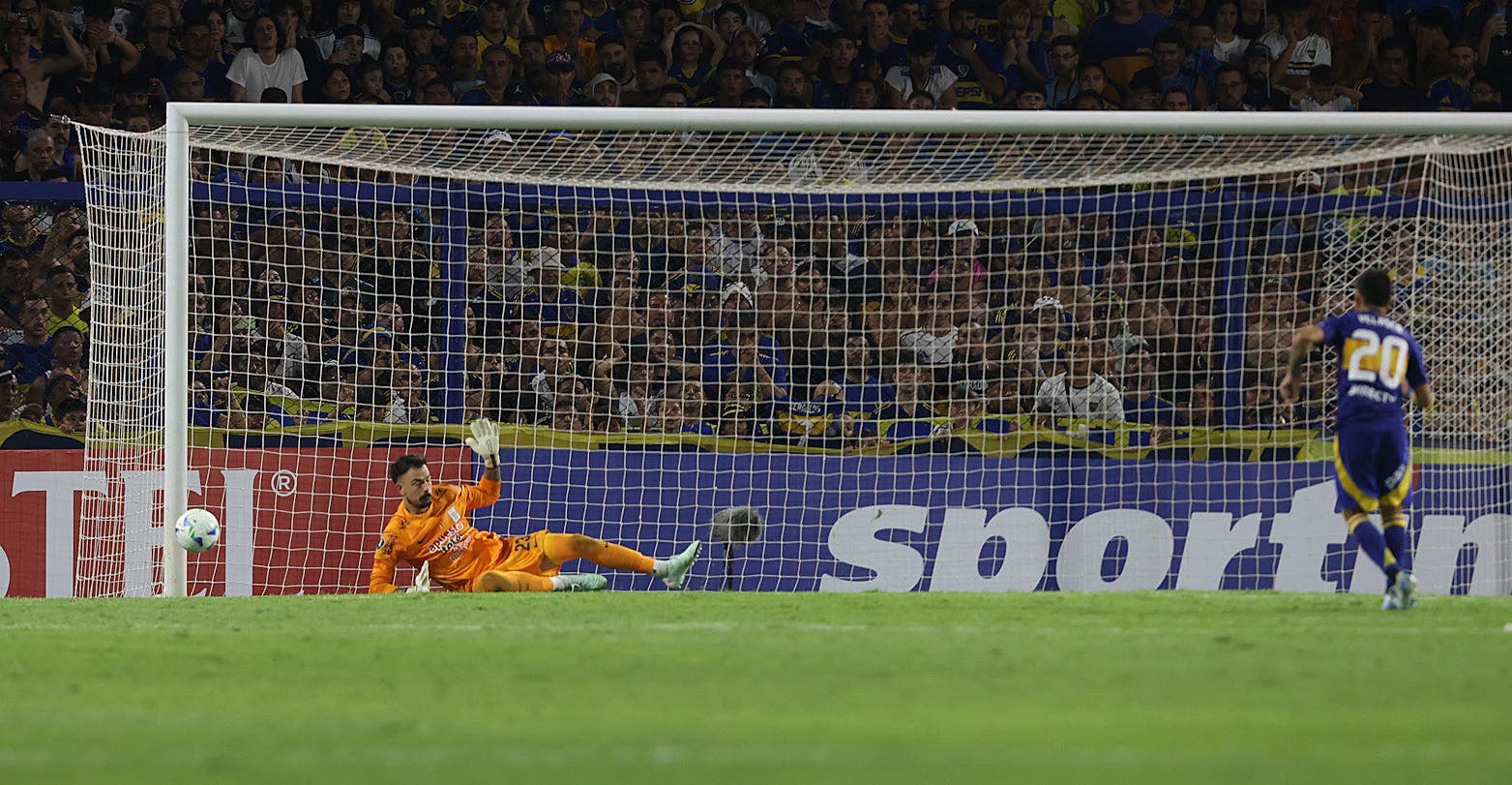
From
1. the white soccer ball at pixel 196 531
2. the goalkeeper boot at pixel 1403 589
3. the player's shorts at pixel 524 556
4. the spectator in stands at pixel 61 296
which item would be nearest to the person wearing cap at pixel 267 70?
the spectator in stands at pixel 61 296

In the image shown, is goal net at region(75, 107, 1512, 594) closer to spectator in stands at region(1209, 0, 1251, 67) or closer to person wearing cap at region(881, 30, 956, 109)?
person wearing cap at region(881, 30, 956, 109)

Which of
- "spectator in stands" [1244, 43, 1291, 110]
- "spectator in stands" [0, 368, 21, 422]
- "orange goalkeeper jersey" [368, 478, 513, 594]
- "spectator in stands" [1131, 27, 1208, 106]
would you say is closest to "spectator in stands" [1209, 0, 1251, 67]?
"spectator in stands" [1244, 43, 1291, 110]

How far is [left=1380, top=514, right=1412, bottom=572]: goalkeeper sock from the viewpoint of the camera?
7.91m

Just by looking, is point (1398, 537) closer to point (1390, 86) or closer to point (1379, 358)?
point (1379, 358)

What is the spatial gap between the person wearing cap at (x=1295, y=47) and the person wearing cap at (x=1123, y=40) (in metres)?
0.95

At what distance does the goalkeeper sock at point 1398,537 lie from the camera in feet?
26.0

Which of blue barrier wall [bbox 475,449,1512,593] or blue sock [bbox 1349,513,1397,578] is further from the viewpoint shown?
blue barrier wall [bbox 475,449,1512,593]

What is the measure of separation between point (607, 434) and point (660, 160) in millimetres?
1839

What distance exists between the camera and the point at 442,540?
1030cm

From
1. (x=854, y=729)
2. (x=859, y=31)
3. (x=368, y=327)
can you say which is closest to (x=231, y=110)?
(x=368, y=327)

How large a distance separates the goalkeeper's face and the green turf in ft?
6.06

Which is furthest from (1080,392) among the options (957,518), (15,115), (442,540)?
(15,115)

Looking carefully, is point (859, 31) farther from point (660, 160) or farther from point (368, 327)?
point (368, 327)

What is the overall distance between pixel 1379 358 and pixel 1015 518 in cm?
417
